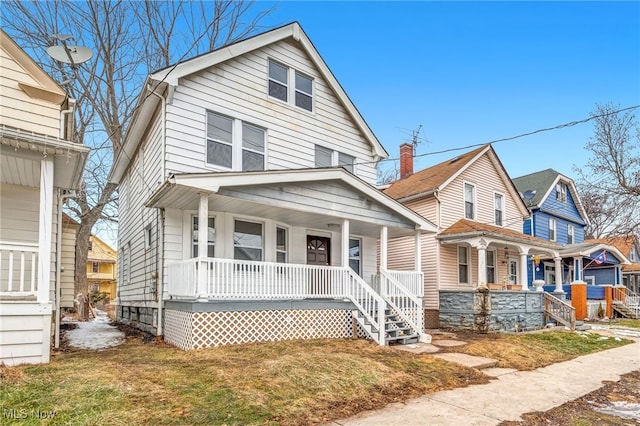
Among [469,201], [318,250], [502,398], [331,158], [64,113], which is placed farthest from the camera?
[469,201]

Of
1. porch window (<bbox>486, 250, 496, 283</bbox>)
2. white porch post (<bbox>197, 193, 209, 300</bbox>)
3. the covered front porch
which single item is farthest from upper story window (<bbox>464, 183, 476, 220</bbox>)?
white porch post (<bbox>197, 193, 209, 300</bbox>)

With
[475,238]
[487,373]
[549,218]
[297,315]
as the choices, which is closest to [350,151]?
[475,238]

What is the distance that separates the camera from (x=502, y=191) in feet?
63.4

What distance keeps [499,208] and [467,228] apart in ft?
15.1

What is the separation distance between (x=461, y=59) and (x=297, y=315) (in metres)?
11.8

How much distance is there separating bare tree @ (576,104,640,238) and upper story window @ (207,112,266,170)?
17.3 meters

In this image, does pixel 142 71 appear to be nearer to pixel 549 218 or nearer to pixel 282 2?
pixel 282 2

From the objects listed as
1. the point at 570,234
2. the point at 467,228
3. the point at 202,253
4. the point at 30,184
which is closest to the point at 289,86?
the point at 202,253

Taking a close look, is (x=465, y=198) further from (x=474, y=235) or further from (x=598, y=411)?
(x=598, y=411)

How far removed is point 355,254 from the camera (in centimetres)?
1427

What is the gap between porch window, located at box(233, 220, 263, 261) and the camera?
11.2 metres

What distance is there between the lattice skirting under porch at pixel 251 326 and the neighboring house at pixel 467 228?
20.4 feet

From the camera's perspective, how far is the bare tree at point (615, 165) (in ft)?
67.9

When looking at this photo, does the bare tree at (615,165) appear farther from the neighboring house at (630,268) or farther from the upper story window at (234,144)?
the upper story window at (234,144)
